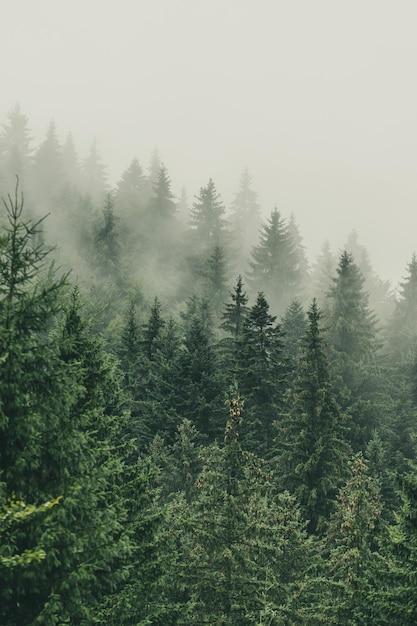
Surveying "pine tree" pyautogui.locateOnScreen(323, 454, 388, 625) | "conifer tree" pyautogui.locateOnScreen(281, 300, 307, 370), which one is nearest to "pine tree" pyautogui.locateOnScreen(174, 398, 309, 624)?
"pine tree" pyautogui.locateOnScreen(323, 454, 388, 625)

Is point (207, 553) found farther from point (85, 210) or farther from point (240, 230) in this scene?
point (240, 230)

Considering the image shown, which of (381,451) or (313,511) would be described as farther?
(381,451)

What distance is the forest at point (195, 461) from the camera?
9.14m

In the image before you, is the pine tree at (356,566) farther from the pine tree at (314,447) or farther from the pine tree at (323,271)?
the pine tree at (323,271)

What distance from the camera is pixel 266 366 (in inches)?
1267

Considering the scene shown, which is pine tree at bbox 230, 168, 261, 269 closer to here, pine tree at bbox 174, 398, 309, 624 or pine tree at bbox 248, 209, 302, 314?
pine tree at bbox 248, 209, 302, 314

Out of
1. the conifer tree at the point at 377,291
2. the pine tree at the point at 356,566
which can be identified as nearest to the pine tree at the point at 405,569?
the pine tree at the point at 356,566

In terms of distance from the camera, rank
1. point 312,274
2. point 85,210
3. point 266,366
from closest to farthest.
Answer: point 266,366 < point 85,210 < point 312,274

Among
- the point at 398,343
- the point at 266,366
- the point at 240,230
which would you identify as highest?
the point at 240,230

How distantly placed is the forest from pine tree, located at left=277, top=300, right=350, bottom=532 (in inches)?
3.9

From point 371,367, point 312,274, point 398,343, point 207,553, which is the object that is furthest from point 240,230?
point 207,553

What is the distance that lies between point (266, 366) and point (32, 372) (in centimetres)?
2396

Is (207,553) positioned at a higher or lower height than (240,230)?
lower

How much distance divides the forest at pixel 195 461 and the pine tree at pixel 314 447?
0.10m
